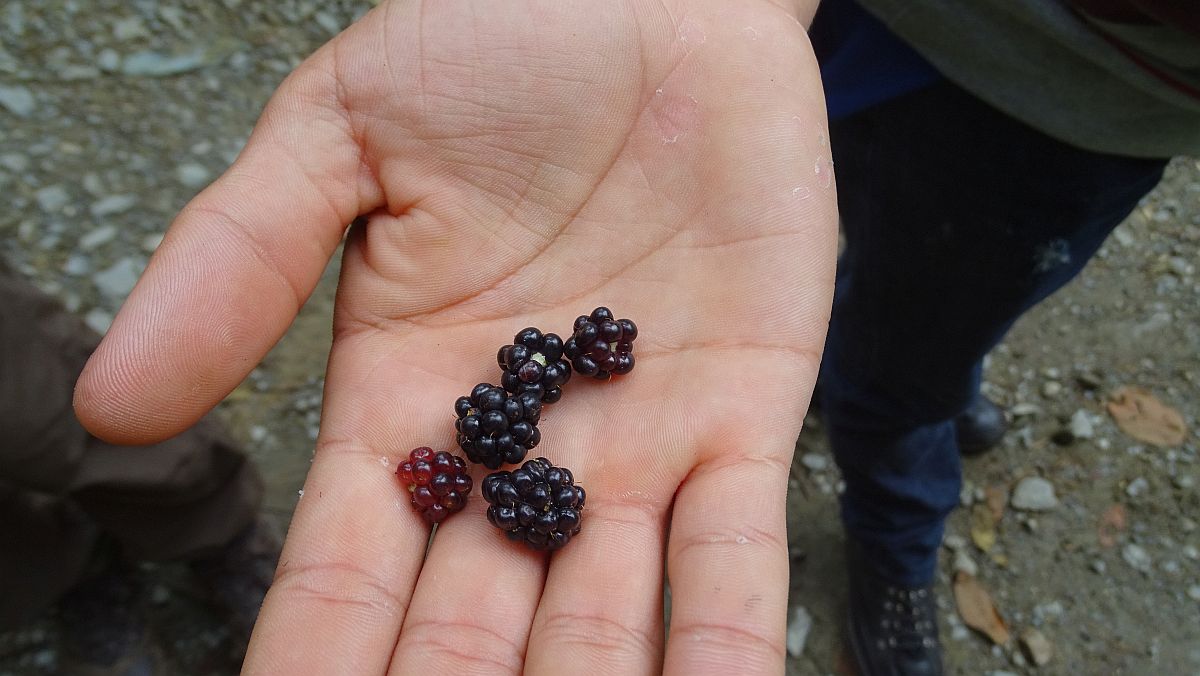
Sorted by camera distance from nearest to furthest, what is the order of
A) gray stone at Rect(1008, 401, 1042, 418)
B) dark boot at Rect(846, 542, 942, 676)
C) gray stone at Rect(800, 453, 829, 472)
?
dark boot at Rect(846, 542, 942, 676) → gray stone at Rect(800, 453, 829, 472) → gray stone at Rect(1008, 401, 1042, 418)

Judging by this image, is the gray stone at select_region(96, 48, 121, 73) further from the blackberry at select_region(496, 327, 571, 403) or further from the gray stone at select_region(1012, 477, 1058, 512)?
the gray stone at select_region(1012, 477, 1058, 512)

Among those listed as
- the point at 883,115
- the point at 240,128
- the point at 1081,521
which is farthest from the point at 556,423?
the point at 240,128

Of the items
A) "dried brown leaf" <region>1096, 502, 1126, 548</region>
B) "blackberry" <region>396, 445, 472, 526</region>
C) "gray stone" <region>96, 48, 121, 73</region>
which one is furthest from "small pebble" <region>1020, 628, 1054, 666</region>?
"gray stone" <region>96, 48, 121, 73</region>

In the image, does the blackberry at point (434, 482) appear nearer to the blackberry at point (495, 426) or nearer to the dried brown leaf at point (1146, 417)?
the blackberry at point (495, 426)

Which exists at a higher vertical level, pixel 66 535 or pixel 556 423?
pixel 556 423

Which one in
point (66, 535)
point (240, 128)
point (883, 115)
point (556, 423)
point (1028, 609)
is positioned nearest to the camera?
point (556, 423)

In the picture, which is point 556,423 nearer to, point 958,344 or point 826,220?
point 826,220

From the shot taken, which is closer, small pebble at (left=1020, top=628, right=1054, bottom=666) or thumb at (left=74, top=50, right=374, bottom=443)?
thumb at (left=74, top=50, right=374, bottom=443)

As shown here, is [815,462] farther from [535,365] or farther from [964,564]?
[535,365]
